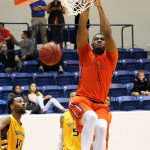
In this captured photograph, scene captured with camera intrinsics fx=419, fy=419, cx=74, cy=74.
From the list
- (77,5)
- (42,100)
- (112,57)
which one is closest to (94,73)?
(112,57)

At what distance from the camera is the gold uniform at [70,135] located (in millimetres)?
6164

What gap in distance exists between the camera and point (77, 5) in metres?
4.58

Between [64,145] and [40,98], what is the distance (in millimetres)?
2572

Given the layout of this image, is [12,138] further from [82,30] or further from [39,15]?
[39,15]

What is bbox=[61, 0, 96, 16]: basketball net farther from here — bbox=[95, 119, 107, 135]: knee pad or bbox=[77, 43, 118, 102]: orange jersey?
bbox=[95, 119, 107, 135]: knee pad

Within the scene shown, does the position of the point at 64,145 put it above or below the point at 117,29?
below

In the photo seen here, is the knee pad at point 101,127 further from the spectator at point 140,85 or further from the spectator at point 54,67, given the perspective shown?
the spectator at point 54,67

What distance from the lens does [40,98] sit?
28.6ft

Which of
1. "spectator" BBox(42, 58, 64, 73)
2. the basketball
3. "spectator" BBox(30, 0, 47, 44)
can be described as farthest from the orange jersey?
"spectator" BBox(30, 0, 47, 44)

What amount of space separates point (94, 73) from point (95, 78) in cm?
6

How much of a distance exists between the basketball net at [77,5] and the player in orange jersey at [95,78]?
0.08m

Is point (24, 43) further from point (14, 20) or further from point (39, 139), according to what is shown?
point (39, 139)

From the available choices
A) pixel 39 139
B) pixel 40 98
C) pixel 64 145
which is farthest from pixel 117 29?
pixel 64 145

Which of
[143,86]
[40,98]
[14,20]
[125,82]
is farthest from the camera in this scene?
[14,20]
